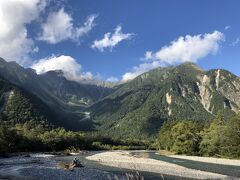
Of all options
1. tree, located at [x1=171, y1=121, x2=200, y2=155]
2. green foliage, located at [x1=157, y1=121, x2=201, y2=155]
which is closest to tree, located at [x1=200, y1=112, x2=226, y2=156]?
tree, located at [x1=171, y1=121, x2=200, y2=155]

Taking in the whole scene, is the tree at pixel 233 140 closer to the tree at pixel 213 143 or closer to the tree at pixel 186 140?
the tree at pixel 213 143

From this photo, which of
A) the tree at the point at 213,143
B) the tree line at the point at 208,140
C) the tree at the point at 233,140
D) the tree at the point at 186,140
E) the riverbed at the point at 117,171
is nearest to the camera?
the riverbed at the point at 117,171

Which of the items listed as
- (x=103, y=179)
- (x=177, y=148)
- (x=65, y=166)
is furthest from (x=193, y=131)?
(x=103, y=179)

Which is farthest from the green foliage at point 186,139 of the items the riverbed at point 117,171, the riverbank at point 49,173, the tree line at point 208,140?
the riverbank at point 49,173

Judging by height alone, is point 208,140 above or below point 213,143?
above

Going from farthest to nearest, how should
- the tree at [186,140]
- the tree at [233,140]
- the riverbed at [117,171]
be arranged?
the tree at [186,140], the tree at [233,140], the riverbed at [117,171]

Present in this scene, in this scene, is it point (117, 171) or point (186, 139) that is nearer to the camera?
point (117, 171)

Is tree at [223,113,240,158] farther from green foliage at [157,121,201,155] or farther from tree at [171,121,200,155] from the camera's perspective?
green foliage at [157,121,201,155]

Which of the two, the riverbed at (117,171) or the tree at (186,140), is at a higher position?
the tree at (186,140)

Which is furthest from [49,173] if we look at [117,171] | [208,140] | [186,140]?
[186,140]

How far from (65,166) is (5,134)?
74910mm

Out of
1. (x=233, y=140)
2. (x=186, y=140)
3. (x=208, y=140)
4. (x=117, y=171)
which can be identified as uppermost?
(x=186, y=140)

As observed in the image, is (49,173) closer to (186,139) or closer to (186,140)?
(186,139)

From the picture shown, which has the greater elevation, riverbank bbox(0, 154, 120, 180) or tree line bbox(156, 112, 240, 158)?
tree line bbox(156, 112, 240, 158)
